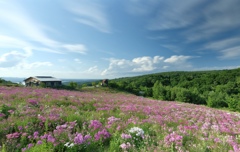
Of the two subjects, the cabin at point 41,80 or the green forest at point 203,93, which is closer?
the cabin at point 41,80

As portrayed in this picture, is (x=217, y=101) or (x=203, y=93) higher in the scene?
(x=203, y=93)

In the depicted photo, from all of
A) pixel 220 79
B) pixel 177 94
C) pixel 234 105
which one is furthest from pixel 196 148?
pixel 220 79

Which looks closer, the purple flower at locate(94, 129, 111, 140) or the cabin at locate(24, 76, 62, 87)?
the purple flower at locate(94, 129, 111, 140)

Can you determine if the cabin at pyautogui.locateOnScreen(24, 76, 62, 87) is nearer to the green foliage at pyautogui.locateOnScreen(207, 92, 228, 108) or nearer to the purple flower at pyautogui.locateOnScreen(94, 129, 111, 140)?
the purple flower at pyautogui.locateOnScreen(94, 129, 111, 140)

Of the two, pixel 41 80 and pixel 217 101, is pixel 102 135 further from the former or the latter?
pixel 217 101

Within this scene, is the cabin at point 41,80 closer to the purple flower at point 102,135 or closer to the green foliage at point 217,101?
the purple flower at point 102,135

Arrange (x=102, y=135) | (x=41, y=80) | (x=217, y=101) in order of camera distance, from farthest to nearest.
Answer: (x=217, y=101), (x=41, y=80), (x=102, y=135)

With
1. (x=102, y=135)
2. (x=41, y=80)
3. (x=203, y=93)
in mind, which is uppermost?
(x=41, y=80)

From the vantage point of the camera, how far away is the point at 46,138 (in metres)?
4.45

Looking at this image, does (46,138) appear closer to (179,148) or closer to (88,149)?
(88,149)

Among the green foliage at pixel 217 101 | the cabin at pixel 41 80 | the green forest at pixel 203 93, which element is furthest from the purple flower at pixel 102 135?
the green foliage at pixel 217 101

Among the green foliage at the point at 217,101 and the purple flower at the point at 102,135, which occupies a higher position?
the purple flower at the point at 102,135

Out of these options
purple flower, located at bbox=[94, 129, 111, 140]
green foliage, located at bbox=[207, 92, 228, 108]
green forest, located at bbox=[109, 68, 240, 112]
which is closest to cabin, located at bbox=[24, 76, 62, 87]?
green forest, located at bbox=[109, 68, 240, 112]

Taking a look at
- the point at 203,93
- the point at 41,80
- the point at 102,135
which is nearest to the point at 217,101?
the point at 203,93
